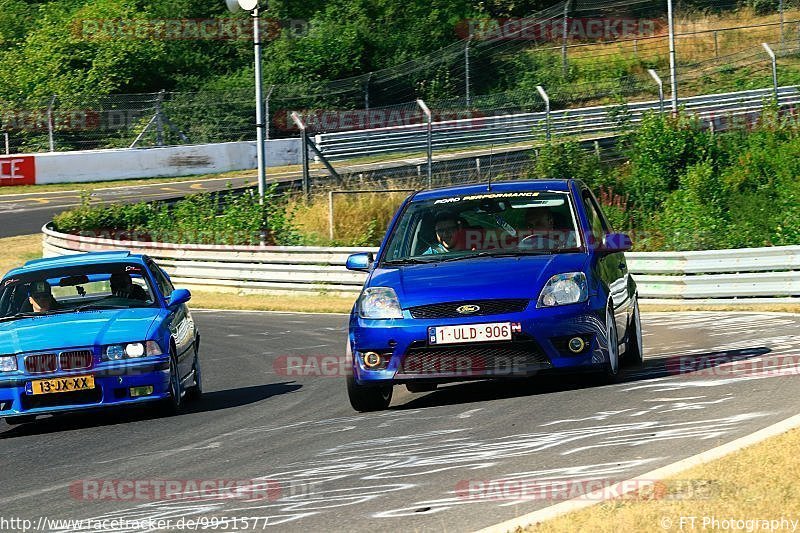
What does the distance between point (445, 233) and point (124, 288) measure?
3.00 metres

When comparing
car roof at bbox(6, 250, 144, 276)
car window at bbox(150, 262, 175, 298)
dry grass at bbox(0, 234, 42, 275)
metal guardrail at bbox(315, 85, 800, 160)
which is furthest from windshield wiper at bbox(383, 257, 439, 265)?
metal guardrail at bbox(315, 85, 800, 160)

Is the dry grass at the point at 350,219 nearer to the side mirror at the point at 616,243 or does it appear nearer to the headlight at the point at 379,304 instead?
the side mirror at the point at 616,243

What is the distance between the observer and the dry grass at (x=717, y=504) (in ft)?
18.3

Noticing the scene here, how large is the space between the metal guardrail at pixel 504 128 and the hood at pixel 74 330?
95.5ft

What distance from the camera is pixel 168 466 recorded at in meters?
8.35

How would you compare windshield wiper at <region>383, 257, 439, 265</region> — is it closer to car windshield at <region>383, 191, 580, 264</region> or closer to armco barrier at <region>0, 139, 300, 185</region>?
car windshield at <region>383, 191, 580, 264</region>

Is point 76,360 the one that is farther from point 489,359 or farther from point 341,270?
point 341,270

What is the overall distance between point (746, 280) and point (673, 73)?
2033 centimetres

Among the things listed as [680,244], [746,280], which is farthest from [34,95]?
[746,280]

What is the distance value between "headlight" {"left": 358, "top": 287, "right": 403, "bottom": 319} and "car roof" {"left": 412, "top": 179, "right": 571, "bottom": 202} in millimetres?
1494

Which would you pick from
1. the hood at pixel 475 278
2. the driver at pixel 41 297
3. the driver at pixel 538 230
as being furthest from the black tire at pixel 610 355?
the driver at pixel 41 297

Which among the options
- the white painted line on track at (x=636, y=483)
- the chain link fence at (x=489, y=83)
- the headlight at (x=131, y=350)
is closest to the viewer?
the white painted line on track at (x=636, y=483)

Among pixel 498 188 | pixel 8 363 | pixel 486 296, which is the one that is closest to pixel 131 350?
pixel 8 363

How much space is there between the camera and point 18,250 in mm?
34094
